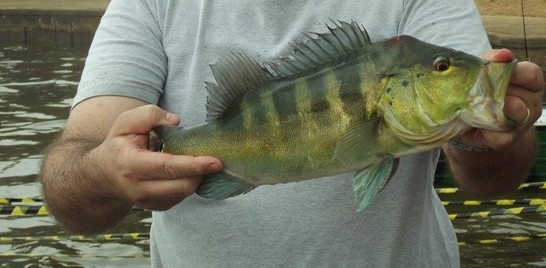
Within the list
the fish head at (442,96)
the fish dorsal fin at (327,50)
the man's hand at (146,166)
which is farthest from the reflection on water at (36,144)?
the fish head at (442,96)

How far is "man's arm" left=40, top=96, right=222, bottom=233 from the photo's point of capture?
239 cm

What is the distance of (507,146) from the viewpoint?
8.17 feet

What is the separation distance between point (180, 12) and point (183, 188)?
83cm

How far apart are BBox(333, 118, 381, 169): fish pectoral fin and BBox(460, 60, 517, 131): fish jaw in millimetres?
199

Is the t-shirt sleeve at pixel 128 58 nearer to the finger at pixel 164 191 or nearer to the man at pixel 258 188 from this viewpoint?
the man at pixel 258 188

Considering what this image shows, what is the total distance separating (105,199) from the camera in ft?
8.96

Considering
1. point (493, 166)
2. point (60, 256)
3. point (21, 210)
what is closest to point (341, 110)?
point (493, 166)

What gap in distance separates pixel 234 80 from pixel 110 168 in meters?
0.37

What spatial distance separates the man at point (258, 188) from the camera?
9.26 ft

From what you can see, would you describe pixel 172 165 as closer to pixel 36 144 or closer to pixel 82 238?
pixel 82 238

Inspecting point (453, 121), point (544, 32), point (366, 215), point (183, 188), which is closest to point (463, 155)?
point (366, 215)

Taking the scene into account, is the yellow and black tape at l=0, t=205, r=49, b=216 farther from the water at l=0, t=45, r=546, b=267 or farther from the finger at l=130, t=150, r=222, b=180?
the finger at l=130, t=150, r=222, b=180

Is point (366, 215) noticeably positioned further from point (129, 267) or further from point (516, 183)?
point (129, 267)

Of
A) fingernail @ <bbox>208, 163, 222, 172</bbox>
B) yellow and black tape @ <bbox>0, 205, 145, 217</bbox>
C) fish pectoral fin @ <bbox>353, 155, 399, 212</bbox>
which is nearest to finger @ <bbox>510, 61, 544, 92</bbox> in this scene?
fish pectoral fin @ <bbox>353, 155, 399, 212</bbox>
